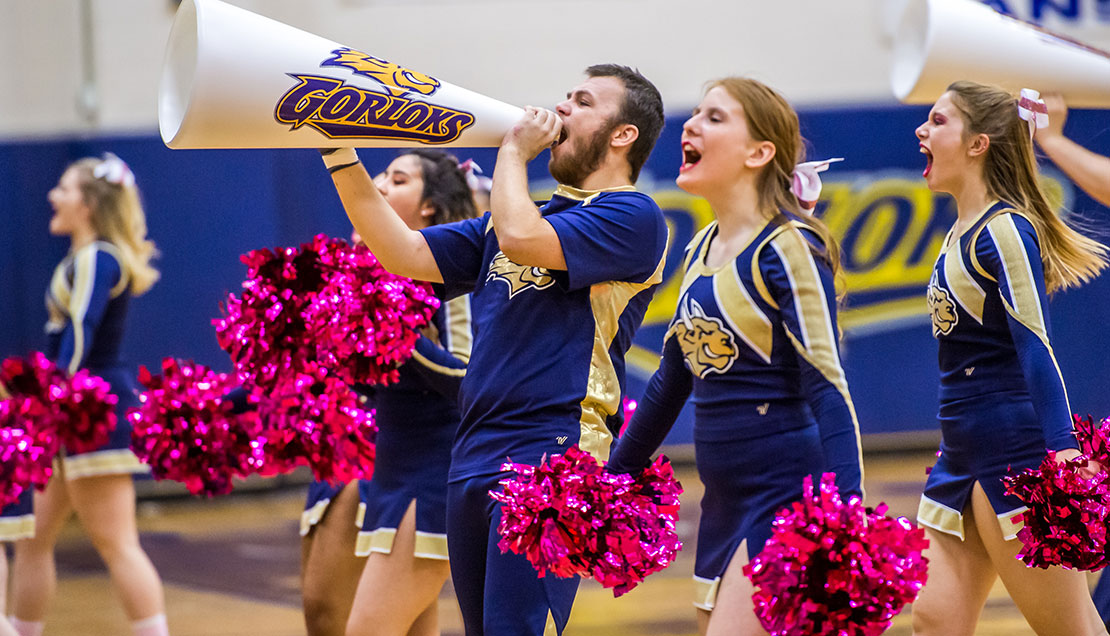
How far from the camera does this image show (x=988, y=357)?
10.6 feet

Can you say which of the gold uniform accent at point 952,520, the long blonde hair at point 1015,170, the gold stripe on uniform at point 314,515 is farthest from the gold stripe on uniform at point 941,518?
the gold stripe on uniform at point 314,515

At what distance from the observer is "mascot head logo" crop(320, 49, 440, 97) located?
2805 mm

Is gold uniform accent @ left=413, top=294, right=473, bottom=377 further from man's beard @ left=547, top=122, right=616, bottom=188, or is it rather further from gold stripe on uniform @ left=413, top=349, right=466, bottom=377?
man's beard @ left=547, top=122, right=616, bottom=188

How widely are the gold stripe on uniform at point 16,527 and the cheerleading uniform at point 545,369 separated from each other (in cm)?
207

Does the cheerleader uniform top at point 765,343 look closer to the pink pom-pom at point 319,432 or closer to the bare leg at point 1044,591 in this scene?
the bare leg at point 1044,591

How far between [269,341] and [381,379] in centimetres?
→ 32

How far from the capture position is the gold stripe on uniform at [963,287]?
10.6 feet

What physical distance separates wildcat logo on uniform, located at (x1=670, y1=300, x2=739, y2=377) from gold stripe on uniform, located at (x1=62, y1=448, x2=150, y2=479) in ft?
8.92

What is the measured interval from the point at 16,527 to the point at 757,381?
2.82 meters

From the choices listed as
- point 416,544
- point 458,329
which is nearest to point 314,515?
A: point 416,544

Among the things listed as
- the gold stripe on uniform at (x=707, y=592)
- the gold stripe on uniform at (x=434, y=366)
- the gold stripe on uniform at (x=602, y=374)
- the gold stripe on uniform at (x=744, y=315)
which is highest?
the gold stripe on uniform at (x=744, y=315)

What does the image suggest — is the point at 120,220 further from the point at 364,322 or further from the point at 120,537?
the point at 364,322

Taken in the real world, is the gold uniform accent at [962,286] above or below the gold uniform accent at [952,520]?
above

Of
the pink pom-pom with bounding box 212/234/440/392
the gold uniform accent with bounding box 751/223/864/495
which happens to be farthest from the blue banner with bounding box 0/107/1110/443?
the gold uniform accent with bounding box 751/223/864/495
